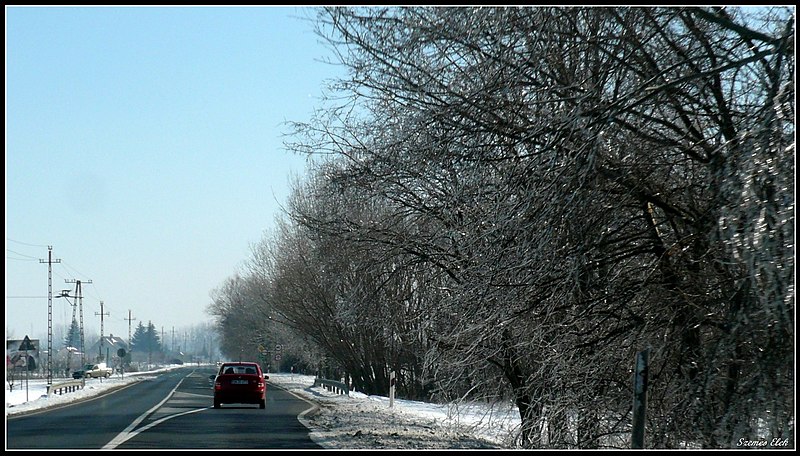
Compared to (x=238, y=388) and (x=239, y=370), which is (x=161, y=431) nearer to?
(x=238, y=388)

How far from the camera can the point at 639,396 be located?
9.09 m

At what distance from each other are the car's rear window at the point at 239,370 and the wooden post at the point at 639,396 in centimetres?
2472

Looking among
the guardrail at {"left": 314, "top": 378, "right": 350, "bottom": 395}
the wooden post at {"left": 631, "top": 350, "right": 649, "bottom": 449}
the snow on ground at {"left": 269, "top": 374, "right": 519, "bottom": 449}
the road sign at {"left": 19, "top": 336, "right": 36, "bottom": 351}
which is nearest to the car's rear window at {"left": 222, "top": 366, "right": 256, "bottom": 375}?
the guardrail at {"left": 314, "top": 378, "right": 350, "bottom": 395}

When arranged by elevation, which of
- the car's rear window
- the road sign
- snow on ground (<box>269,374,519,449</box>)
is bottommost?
snow on ground (<box>269,374,519,449</box>)

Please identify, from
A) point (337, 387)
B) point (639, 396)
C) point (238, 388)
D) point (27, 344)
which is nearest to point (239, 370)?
point (238, 388)

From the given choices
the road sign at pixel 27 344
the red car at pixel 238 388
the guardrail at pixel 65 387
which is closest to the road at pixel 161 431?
the red car at pixel 238 388

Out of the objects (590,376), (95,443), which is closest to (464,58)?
(590,376)

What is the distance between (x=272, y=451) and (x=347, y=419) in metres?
9.54

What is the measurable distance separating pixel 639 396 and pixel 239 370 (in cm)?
2632

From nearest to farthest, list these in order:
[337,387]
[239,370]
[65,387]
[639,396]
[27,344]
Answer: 1. [639,396]
2. [239,370]
3. [27,344]
4. [337,387]
5. [65,387]

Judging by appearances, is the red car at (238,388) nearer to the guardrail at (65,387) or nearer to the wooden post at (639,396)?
the guardrail at (65,387)

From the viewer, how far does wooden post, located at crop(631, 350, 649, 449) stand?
29.5 feet

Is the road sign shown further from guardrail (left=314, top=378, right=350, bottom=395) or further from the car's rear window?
the car's rear window

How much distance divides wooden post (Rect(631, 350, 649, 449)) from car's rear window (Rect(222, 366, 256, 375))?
81.1 ft
